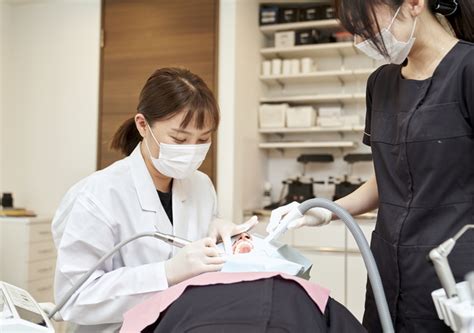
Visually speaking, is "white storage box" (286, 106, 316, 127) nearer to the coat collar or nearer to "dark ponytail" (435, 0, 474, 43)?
the coat collar

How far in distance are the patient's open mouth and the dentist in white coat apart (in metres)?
0.05

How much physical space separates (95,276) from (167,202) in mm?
341

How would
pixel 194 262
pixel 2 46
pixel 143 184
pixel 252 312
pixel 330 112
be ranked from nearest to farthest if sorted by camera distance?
pixel 252 312, pixel 194 262, pixel 143 184, pixel 330 112, pixel 2 46

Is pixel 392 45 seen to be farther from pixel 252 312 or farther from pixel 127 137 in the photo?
pixel 127 137

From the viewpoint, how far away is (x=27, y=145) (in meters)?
3.71

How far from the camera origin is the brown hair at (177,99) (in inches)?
50.2

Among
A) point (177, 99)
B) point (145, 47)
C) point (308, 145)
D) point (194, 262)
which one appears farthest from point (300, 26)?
point (194, 262)

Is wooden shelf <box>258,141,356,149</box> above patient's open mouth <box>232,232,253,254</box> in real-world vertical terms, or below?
above

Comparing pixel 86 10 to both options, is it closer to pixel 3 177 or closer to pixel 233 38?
pixel 233 38

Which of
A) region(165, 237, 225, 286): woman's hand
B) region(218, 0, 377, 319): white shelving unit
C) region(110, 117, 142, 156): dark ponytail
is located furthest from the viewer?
region(218, 0, 377, 319): white shelving unit

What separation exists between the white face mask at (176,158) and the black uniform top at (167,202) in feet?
0.22

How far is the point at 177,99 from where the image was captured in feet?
4.16

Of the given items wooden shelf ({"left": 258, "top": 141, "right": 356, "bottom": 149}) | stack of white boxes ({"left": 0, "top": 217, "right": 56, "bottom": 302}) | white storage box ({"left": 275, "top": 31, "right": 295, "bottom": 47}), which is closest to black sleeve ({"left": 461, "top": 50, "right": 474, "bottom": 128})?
wooden shelf ({"left": 258, "top": 141, "right": 356, "bottom": 149})

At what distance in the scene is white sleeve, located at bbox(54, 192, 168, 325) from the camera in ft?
3.51
